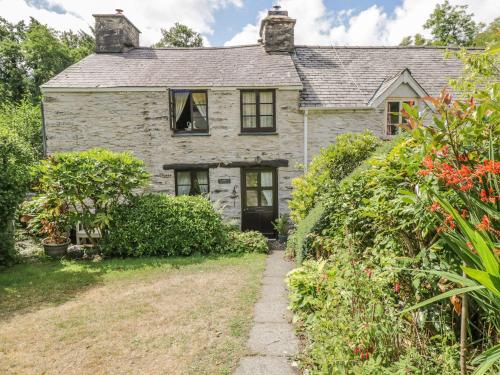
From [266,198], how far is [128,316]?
→ 8.18 metres

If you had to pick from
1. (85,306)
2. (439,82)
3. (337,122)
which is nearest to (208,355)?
(85,306)

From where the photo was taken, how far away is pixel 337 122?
12.9 meters

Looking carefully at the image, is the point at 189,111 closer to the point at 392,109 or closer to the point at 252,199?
the point at 252,199

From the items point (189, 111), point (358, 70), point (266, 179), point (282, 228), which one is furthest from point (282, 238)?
point (358, 70)

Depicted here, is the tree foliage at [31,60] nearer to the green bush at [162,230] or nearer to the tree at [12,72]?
the tree at [12,72]

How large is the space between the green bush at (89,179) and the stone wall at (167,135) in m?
2.89

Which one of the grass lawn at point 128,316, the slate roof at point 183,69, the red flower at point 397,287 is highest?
the slate roof at point 183,69

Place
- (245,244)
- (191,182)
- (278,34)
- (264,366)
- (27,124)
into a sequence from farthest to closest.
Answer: (27,124), (278,34), (191,182), (245,244), (264,366)

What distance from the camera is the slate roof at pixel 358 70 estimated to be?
1306 centimetres

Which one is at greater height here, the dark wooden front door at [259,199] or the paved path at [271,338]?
the dark wooden front door at [259,199]

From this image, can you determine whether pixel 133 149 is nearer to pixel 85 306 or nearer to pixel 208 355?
pixel 85 306

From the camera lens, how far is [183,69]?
13.8 m

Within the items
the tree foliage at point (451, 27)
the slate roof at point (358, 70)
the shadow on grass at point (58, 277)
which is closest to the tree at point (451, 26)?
the tree foliage at point (451, 27)

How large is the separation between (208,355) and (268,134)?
9510 mm
